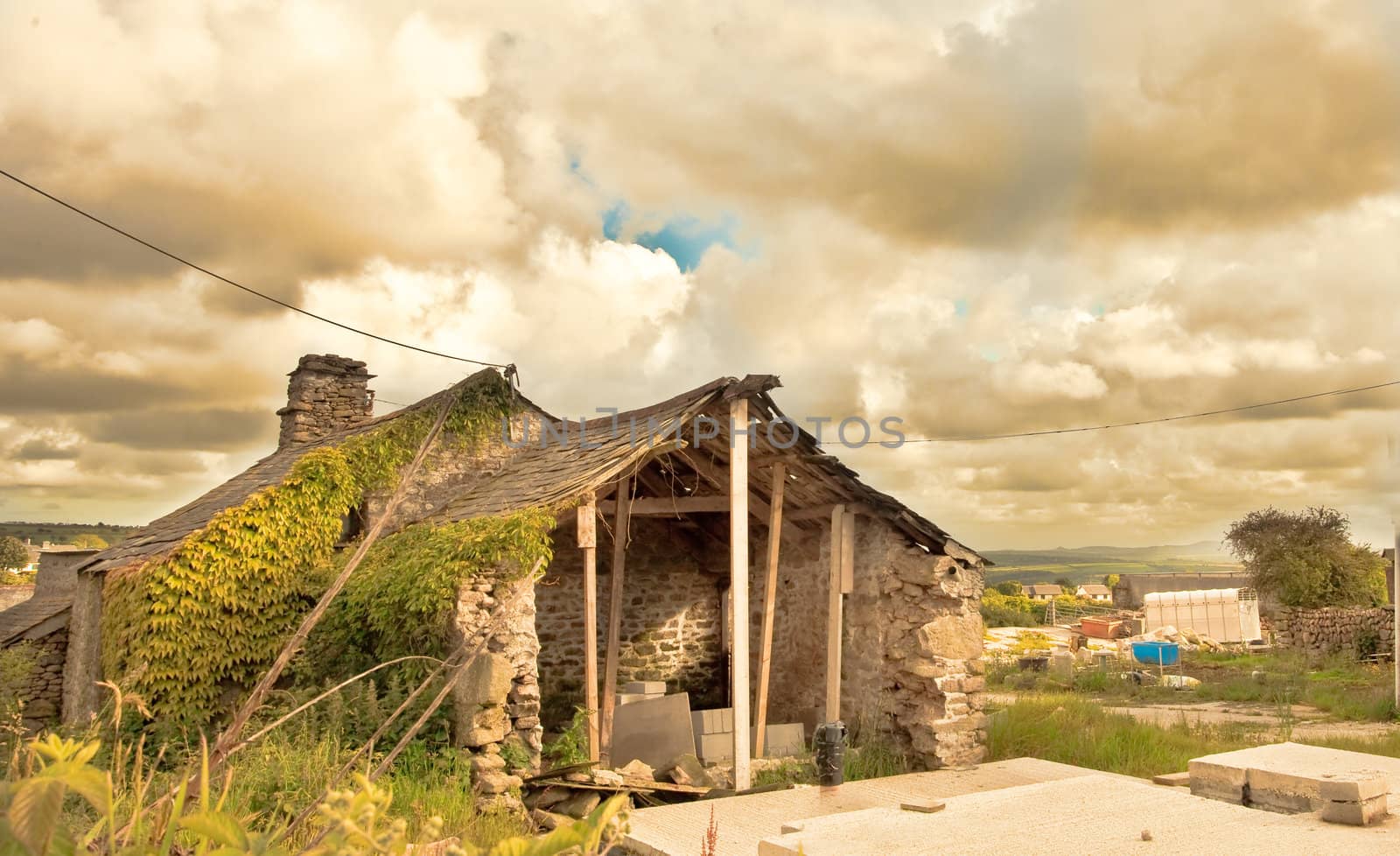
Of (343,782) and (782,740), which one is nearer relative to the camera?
(343,782)

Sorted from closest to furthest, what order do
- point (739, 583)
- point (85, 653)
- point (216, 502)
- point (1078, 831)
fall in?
point (1078, 831) < point (739, 583) < point (85, 653) < point (216, 502)

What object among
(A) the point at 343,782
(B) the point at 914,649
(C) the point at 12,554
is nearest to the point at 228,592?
(A) the point at 343,782

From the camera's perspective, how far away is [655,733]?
10328mm

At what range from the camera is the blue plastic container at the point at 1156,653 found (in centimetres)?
2116

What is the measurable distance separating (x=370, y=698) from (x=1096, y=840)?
217 inches

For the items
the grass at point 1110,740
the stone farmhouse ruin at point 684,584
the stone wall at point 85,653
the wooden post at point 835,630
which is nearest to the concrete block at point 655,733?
the stone farmhouse ruin at point 684,584

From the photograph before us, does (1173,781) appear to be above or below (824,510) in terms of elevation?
below

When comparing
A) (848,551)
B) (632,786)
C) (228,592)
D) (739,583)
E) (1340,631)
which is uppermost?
(848,551)

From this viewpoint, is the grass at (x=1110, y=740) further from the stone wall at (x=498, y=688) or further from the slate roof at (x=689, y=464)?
the stone wall at (x=498, y=688)

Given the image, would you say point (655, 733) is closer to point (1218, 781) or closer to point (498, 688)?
point (498, 688)

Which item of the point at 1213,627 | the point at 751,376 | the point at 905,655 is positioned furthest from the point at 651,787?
the point at 1213,627

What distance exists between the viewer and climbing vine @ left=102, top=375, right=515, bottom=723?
935cm

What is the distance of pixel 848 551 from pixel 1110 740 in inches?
135

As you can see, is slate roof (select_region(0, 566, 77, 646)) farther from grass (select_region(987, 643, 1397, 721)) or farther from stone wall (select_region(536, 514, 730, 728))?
grass (select_region(987, 643, 1397, 721))
